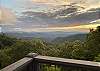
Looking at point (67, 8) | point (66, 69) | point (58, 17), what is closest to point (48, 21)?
point (58, 17)

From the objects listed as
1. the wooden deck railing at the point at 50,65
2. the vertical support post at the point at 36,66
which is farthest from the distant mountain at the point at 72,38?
the vertical support post at the point at 36,66

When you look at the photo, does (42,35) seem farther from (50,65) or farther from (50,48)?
(50,65)

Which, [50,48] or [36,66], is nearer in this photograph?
[36,66]

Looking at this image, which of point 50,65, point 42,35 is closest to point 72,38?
point 42,35

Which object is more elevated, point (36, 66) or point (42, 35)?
point (42, 35)

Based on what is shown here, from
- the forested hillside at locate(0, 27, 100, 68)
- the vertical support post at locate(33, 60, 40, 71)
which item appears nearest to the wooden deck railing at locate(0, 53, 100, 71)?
the vertical support post at locate(33, 60, 40, 71)

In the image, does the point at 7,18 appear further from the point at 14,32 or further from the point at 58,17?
Answer: the point at 58,17
